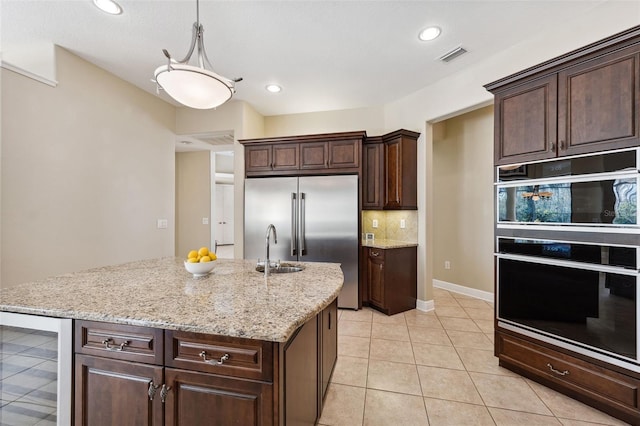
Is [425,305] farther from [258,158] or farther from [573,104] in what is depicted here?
[258,158]

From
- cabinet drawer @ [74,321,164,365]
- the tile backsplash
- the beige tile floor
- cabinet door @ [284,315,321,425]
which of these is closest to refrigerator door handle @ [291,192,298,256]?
the tile backsplash

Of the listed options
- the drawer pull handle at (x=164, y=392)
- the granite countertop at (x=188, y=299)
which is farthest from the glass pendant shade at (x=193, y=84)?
the drawer pull handle at (x=164, y=392)

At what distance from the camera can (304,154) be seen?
392 centimetres

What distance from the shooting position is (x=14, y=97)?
2439 millimetres

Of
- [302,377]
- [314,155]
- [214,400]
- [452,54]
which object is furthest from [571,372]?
[314,155]

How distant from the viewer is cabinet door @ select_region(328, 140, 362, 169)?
375cm

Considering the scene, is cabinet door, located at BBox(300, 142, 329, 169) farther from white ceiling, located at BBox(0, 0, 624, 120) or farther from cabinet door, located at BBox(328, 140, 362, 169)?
white ceiling, located at BBox(0, 0, 624, 120)

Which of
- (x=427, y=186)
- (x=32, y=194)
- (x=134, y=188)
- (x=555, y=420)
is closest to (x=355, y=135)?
(x=427, y=186)

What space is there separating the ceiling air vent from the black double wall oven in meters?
1.41

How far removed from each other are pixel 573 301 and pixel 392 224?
2.36m

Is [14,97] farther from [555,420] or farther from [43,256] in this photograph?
[555,420]

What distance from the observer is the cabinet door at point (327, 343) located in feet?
5.92

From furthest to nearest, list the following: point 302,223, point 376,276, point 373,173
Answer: point 373,173 < point 302,223 < point 376,276

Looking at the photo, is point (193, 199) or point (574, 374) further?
point (193, 199)
